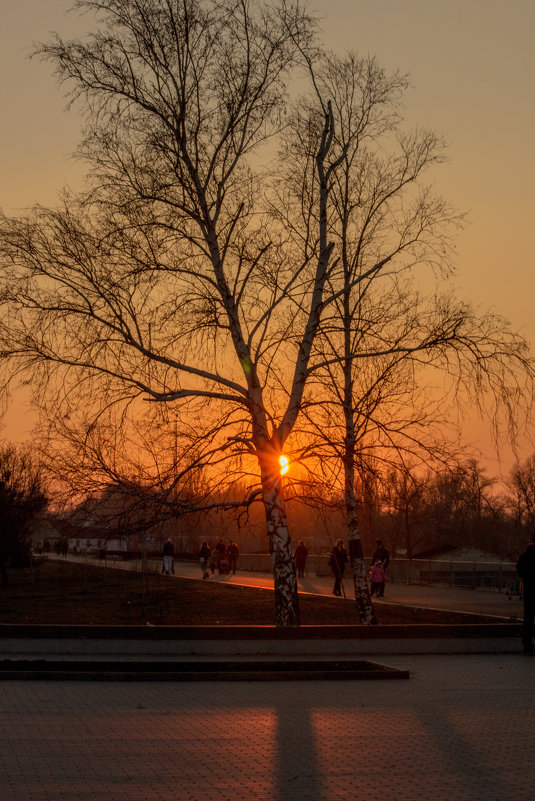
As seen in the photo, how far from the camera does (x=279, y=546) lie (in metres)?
19.5

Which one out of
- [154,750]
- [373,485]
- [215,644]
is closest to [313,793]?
[154,750]

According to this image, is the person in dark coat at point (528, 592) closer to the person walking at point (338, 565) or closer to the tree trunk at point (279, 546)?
the tree trunk at point (279, 546)

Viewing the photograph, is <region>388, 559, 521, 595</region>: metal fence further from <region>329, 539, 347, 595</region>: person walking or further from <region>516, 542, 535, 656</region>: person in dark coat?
<region>516, 542, 535, 656</region>: person in dark coat

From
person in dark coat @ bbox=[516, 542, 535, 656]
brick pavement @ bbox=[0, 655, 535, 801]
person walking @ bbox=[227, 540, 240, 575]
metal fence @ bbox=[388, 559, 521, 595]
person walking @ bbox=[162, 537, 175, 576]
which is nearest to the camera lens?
brick pavement @ bbox=[0, 655, 535, 801]

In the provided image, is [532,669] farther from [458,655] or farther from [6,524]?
[6,524]

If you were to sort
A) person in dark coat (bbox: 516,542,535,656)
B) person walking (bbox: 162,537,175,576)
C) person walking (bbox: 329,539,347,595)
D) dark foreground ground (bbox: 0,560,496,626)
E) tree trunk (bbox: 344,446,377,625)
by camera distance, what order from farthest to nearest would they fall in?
person walking (bbox: 162,537,175,576) < person walking (bbox: 329,539,347,595) < dark foreground ground (bbox: 0,560,496,626) < tree trunk (bbox: 344,446,377,625) < person in dark coat (bbox: 516,542,535,656)

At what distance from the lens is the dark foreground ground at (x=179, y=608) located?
928 inches

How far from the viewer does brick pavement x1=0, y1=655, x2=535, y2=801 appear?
7.83 metres

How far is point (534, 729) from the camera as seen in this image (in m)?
10.5

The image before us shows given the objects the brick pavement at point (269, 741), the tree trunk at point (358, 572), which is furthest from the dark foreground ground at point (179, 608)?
the brick pavement at point (269, 741)

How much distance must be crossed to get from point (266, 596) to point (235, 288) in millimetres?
12057

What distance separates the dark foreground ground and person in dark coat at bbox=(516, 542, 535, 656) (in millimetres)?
4975

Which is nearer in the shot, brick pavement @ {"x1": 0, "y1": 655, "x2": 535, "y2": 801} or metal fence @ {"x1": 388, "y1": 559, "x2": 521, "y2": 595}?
brick pavement @ {"x1": 0, "y1": 655, "x2": 535, "y2": 801}

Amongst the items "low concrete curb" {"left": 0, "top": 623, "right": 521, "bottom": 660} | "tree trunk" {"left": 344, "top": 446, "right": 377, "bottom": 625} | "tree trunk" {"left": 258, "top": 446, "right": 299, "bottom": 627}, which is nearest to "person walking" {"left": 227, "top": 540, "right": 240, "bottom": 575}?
"tree trunk" {"left": 344, "top": 446, "right": 377, "bottom": 625}
